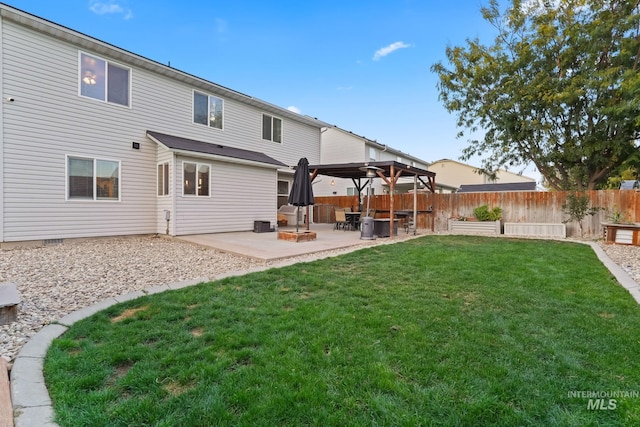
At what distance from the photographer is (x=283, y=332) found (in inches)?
117

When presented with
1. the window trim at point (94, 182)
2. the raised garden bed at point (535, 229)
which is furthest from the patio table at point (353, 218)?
the window trim at point (94, 182)

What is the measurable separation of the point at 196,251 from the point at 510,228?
11.4m

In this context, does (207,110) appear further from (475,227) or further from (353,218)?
(475,227)

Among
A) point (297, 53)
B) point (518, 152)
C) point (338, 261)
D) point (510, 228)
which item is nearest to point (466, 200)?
point (510, 228)

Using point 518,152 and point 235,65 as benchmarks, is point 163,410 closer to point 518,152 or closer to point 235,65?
point 235,65

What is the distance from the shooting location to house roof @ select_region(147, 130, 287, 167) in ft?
32.0

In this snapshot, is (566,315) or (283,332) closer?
A: (283,332)

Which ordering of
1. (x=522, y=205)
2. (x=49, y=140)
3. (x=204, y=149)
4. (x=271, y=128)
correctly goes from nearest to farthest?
(x=49, y=140), (x=204, y=149), (x=522, y=205), (x=271, y=128)

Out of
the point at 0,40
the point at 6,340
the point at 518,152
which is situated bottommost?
the point at 6,340

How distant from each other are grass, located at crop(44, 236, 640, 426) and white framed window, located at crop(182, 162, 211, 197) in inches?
254

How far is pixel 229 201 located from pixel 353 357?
958 cm

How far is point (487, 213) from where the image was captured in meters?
12.7

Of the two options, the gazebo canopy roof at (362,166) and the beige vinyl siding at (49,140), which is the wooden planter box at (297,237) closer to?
the gazebo canopy roof at (362,166)

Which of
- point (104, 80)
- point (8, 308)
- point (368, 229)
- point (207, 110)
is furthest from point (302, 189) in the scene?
point (8, 308)
